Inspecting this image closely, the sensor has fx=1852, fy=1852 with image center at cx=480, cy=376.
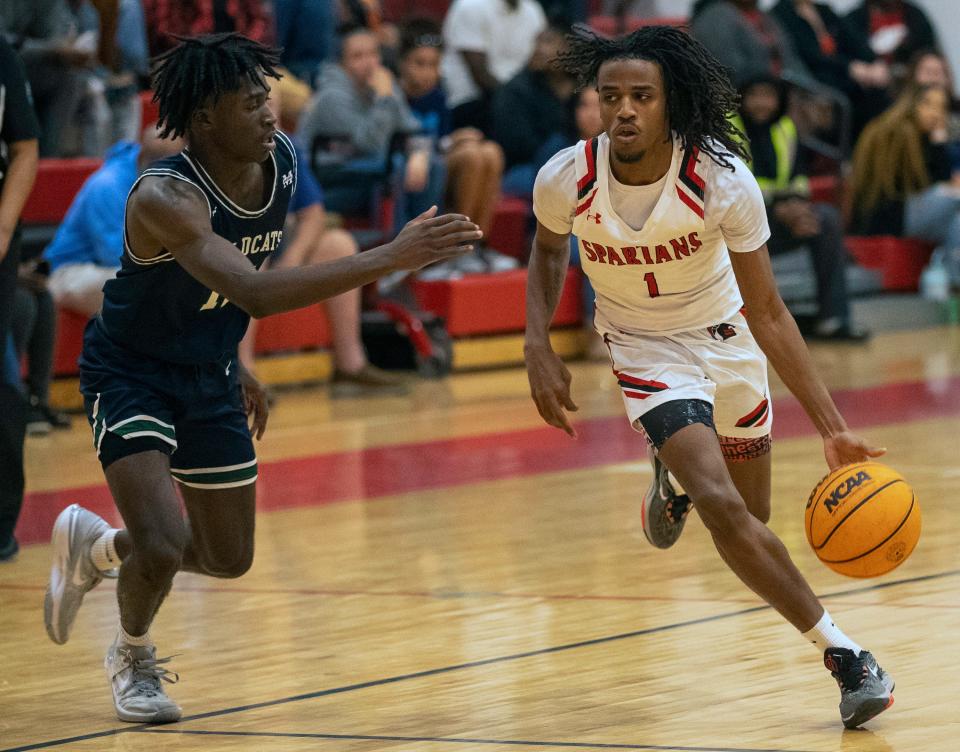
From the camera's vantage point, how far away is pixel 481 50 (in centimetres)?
1442

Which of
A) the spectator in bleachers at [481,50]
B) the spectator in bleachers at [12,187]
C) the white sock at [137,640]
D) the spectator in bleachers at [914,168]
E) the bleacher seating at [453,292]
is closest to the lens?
the white sock at [137,640]

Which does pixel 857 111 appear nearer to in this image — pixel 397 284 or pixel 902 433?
pixel 397 284

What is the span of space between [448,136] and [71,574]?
28.6 feet

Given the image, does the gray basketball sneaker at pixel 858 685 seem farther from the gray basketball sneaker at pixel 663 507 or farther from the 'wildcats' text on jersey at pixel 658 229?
the gray basketball sneaker at pixel 663 507

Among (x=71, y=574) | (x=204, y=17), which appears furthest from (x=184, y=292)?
(x=204, y=17)

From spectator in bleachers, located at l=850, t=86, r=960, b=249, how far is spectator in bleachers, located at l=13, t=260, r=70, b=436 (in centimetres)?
840

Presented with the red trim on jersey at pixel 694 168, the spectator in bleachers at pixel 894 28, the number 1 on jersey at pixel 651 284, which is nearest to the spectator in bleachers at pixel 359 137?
the spectator in bleachers at pixel 894 28

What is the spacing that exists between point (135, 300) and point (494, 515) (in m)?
3.23

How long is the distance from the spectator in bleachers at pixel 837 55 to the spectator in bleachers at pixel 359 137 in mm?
5147

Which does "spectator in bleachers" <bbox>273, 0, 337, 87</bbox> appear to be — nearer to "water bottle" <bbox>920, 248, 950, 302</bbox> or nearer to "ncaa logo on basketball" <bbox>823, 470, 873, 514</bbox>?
"water bottle" <bbox>920, 248, 950, 302</bbox>

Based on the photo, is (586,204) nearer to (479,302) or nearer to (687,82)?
(687,82)

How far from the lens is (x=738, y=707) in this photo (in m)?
4.80

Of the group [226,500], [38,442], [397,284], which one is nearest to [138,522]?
[226,500]

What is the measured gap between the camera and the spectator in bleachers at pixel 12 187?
6.95 metres
